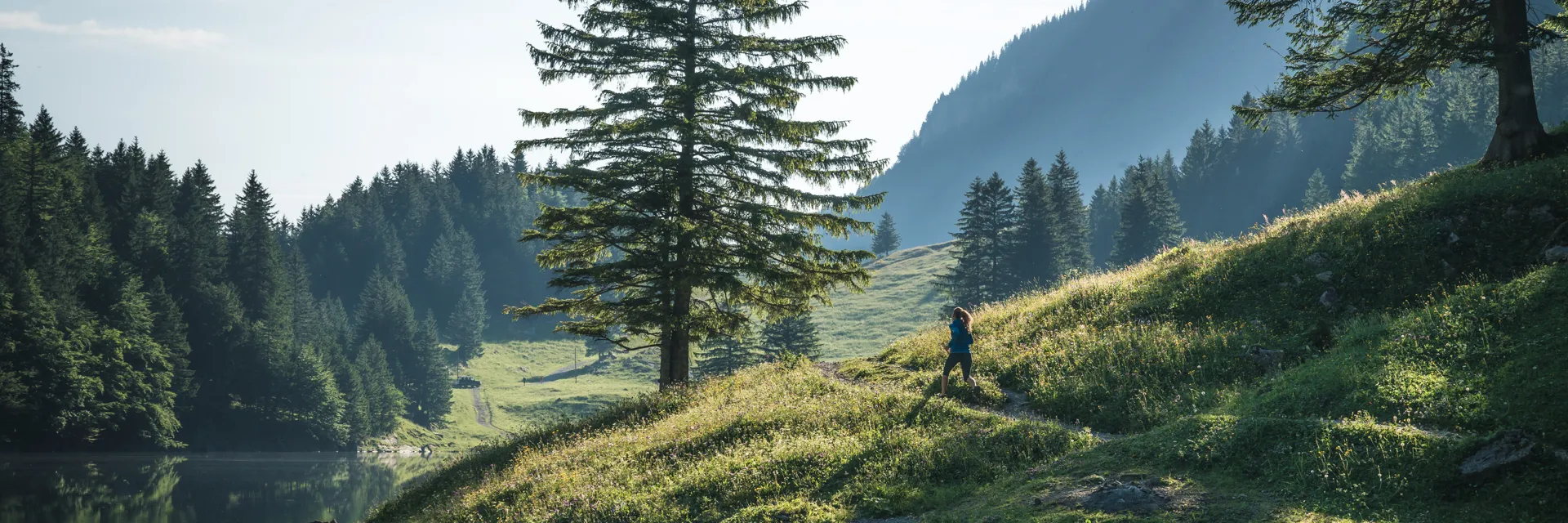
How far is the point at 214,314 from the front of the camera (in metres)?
84.5

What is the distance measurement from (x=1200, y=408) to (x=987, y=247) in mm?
49280

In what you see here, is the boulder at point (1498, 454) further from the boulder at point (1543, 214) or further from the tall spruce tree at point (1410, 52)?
the tall spruce tree at point (1410, 52)

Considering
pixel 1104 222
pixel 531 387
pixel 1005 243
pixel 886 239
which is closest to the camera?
pixel 1005 243

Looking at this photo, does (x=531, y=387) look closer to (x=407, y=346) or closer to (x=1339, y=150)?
(x=407, y=346)

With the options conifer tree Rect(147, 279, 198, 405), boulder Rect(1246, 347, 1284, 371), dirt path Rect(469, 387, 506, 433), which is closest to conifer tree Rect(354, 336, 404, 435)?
dirt path Rect(469, 387, 506, 433)

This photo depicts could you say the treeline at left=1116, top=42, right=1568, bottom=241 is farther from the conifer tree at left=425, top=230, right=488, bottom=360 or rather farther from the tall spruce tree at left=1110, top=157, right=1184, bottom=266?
the conifer tree at left=425, top=230, right=488, bottom=360

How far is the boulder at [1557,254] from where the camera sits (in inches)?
516

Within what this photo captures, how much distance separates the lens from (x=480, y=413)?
107m

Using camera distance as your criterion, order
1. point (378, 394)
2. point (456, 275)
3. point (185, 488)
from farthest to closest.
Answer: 1. point (456, 275)
2. point (378, 394)
3. point (185, 488)

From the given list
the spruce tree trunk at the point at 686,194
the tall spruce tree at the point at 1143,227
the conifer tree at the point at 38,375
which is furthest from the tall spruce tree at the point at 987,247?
the conifer tree at the point at 38,375

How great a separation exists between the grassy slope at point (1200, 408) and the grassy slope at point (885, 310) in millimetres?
55147

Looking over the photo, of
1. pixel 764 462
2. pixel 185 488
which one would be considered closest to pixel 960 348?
pixel 764 462

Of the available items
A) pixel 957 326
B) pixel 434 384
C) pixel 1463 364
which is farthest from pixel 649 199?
pixel 434 384

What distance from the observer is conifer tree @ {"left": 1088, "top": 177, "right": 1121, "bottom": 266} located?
11162 centimetres
